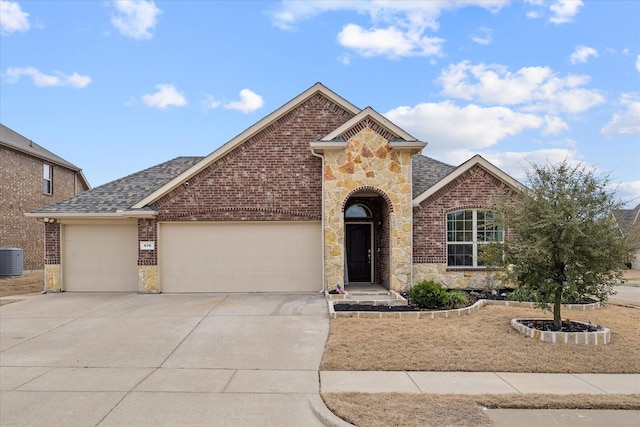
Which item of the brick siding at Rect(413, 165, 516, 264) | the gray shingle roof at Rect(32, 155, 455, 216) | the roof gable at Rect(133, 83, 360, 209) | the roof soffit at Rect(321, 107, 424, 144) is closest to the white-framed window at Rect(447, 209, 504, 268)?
the brick siding at Rect(413, 165, 516, 264)

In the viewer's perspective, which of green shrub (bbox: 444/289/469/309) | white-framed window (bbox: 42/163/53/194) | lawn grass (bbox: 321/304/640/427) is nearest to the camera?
lawn grass (bbox: 321/304/640/427)

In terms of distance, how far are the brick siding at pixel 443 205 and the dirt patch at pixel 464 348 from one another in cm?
411

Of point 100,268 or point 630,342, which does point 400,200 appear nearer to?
point 630,342

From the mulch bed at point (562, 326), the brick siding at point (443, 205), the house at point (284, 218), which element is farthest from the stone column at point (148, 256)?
the mulch bed at point (562, 326)

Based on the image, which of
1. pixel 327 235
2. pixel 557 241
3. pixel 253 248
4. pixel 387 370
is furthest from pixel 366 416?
pixel 253 248

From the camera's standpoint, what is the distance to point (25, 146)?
23.0 metres

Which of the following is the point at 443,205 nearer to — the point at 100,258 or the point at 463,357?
the point at 463,357

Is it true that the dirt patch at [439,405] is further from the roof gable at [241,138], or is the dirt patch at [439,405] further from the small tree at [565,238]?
the roof gable at [241,138]

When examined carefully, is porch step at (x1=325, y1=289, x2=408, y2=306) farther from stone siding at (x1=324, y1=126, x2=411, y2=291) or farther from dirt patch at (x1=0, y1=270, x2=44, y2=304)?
dirt patch at (x1=0, y1=270, x2=44, y2=304)

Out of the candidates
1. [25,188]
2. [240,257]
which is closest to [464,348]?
[240,257]

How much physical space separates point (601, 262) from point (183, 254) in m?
11.5

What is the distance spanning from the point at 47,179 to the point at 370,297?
20.4m

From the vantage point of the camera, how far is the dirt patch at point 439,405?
5.14 m

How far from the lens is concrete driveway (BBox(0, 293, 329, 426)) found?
18.2ft
